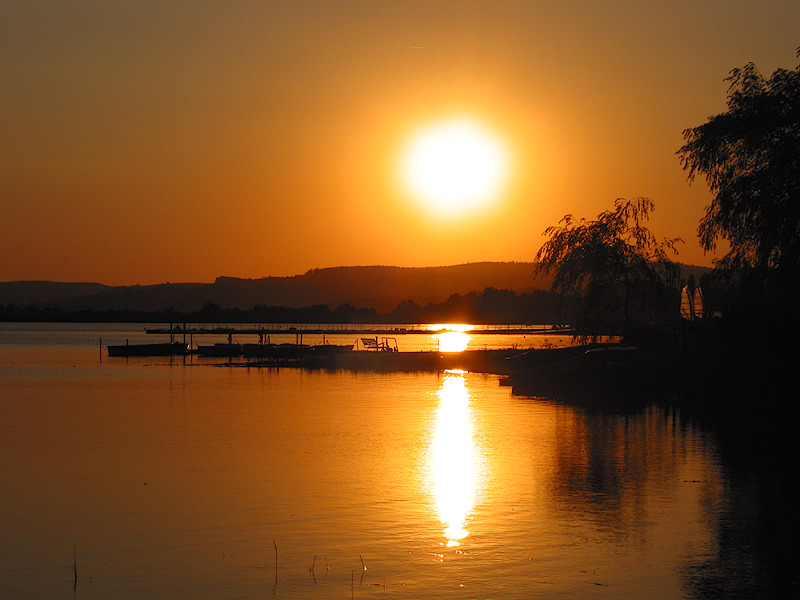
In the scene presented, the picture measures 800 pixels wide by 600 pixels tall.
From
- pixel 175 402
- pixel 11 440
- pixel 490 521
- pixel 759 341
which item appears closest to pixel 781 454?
pixel 759 341

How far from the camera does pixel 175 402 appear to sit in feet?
134

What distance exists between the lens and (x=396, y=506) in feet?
56.5

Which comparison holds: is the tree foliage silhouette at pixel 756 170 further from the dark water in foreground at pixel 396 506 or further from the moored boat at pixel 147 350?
the moored boat at pixel 147 350

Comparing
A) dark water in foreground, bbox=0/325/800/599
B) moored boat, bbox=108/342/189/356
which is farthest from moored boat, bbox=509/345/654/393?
moored boat, bbox=108/342/189/356

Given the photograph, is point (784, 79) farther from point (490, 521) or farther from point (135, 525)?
point (135, 525)

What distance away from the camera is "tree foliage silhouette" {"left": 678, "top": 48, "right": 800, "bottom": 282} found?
1187 inches

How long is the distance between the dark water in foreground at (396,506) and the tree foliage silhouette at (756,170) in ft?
19.8

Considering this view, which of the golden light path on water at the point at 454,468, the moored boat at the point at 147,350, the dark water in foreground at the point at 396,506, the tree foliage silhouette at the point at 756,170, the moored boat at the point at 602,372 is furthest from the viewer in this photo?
the moored boat at the point at 147,350

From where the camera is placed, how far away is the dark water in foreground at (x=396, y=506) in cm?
1233

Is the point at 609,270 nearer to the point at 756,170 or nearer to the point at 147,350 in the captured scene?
the point at 756,170

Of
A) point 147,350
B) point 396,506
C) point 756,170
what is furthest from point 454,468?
point 147,350

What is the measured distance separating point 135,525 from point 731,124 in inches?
1010

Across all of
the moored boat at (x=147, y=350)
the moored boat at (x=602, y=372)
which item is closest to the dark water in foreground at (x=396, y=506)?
the moored boat at (x=602, y=372)

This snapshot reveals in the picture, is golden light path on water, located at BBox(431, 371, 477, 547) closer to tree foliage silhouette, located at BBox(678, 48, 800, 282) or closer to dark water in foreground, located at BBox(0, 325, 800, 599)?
dark water in foreground, located at BBox(0, 325, 800, 599)
